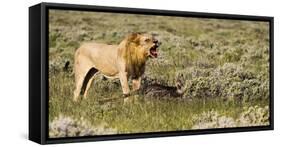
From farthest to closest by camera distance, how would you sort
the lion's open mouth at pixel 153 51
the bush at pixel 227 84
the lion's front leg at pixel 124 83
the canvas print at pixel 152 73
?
the bush at pixel 227 84 → the lion's open mouth at pixel 153 51 → the lion's front leg at pixel 124 83 → the canvas print at pixel 152 73

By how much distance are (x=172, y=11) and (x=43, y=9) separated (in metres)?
1.26

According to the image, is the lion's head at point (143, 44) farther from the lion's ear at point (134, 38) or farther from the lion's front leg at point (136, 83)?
the lion's front leg at point (136, 83)

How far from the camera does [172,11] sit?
18.1 feet

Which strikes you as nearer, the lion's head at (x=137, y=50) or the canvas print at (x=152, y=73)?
the canvas print at (x=152, y=73)

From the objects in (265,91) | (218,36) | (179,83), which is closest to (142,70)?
(179,83)

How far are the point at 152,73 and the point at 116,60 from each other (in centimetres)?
38

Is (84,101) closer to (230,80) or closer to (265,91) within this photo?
(230,80)

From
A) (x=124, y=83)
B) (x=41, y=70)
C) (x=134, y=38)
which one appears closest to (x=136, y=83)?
(x=124, y=83)

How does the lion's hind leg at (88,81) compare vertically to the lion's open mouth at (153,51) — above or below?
below

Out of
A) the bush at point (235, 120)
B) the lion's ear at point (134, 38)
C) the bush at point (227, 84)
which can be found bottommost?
the bush at point (235, 120)

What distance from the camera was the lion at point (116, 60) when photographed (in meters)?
5.16

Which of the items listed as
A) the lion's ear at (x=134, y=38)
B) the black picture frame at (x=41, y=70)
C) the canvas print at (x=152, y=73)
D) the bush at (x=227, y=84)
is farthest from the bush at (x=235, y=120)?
the lion's ear at (x=134, y=38)

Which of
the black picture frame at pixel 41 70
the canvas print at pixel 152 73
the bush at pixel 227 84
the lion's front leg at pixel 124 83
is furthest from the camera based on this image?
the bush at pixel 227 84

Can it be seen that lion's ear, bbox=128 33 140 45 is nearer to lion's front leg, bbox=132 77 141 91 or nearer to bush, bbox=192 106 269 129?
lion's front leg, bbox=132 77 141 91
